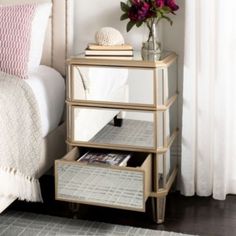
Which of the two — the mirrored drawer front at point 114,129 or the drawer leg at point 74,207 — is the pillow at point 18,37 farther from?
the drawer leg at point 74,207

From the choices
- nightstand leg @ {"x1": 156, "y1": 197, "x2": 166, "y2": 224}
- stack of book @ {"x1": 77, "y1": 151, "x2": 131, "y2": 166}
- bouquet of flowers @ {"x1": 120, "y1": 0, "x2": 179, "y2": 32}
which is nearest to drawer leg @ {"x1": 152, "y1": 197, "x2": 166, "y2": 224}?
nightstand leg @ {"x1": 156, "y1": 197, "x2": 166, "y2": 224}

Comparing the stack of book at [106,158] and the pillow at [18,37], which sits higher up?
the pillow at [18,37]

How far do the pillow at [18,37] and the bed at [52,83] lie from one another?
0.11 feet

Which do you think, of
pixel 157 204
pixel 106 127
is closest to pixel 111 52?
pixel 106 127

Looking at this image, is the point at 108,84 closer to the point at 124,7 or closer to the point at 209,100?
the point at 124,7

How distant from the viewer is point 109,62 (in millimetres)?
2242

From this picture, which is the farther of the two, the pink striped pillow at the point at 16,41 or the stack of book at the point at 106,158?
the pink striped pillow at the point at 16,41

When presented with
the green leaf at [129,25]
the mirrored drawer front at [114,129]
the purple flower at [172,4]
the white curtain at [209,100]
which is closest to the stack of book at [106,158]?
the mirrored drawer front at [114,129]

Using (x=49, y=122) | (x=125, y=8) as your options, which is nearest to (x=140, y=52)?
(x=125, y=8)

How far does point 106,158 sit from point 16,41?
71cm

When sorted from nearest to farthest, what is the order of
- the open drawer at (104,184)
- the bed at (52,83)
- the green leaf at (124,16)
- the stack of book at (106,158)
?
the open drawer at (104,184)
the stack of book at (106,158)
the bed at (52,83)
the green leaf at (124,16)

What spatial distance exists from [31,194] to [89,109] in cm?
48

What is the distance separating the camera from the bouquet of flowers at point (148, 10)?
2.33 m

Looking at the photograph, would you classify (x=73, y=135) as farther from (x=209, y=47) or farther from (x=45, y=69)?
(x=209, y=47)
